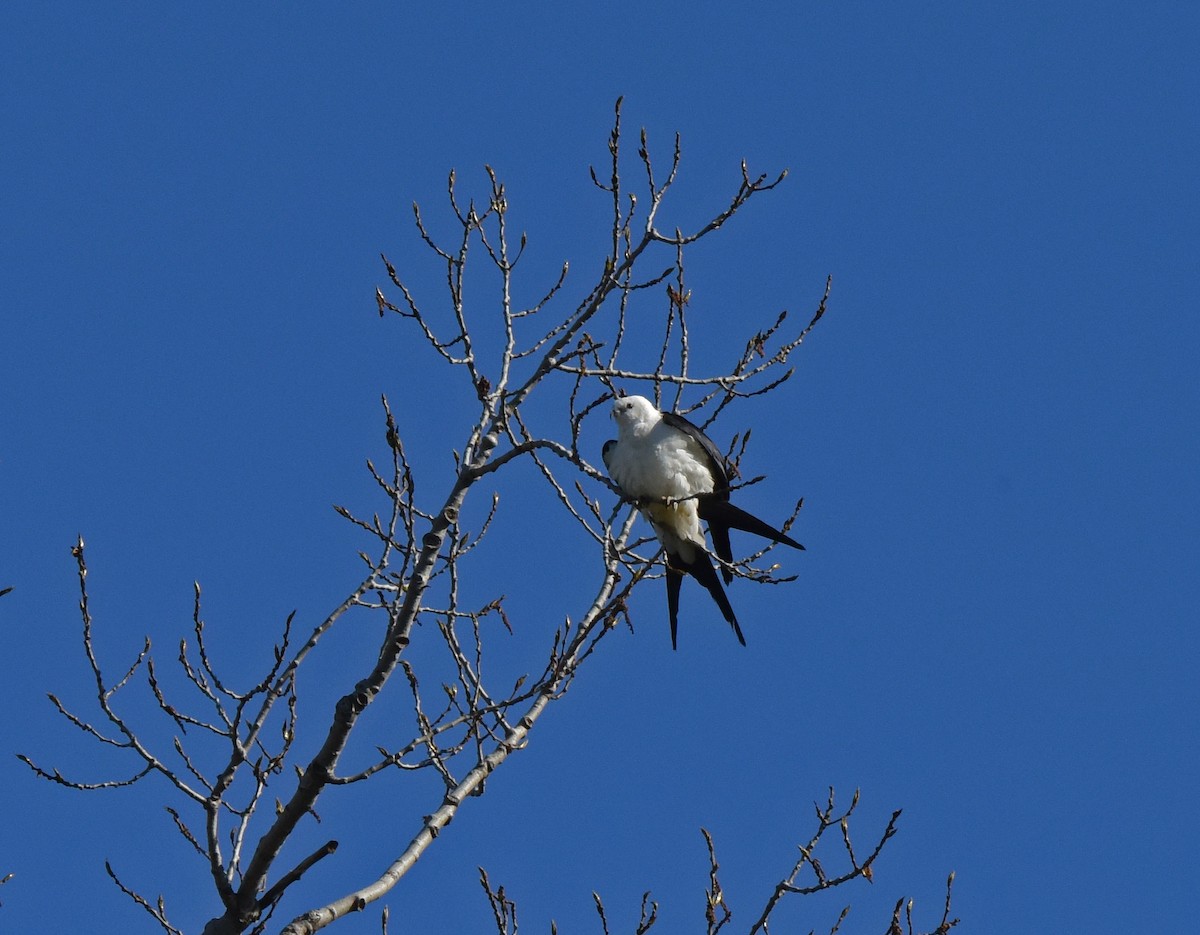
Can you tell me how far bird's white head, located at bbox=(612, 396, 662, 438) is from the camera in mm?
5852

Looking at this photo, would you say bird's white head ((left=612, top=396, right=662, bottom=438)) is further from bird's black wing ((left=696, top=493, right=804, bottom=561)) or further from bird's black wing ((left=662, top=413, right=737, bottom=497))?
bird's black wing ((left=696, top=493, right=804, bottom=561))

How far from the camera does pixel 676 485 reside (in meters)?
5.66

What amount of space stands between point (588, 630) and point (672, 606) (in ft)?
5.43

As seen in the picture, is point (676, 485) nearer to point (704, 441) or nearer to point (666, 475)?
point (666, 475)

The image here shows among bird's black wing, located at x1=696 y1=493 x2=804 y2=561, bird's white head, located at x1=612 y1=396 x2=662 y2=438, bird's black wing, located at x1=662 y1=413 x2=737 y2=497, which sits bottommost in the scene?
bird's black wing, located at x1=696 y1=493 x2=804 y2=561

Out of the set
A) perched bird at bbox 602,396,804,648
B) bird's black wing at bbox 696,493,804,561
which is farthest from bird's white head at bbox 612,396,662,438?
bird's black wing at bbox 696,493,804,561

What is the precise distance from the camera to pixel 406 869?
3.76m

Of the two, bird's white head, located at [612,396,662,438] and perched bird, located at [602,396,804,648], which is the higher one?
bird's white head, located at [612,396,662,438]

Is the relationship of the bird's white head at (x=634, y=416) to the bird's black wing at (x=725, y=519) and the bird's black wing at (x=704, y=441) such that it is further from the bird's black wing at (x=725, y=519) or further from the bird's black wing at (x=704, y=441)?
the bird's black wing at (x=725, y=519)

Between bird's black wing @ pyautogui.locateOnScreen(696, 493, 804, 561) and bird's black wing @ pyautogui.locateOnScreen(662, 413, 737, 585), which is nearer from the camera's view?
bird's black wing @ pyautogui.locateOnScreen(696, 493, 804, 561)

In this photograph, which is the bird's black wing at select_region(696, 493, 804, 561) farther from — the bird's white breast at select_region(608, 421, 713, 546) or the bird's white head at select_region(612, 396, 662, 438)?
the bird's white head at select_region(612, 396, 662, 438)

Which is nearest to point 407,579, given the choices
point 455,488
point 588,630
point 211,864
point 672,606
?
point 455,488

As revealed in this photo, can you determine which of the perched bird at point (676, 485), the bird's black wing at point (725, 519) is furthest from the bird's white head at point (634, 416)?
the bird's black wing at point (725, 519)

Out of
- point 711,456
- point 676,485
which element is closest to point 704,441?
point 711,456
